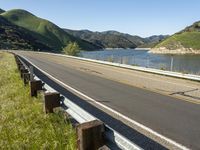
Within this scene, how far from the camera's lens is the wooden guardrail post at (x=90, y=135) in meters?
4.21

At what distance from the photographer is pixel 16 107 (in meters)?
9.33

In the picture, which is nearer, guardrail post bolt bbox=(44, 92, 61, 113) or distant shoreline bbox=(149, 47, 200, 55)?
guardrail post bolt bbox=(44, 92, 61, 113)

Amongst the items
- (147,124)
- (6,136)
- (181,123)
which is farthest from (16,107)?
(181,123)

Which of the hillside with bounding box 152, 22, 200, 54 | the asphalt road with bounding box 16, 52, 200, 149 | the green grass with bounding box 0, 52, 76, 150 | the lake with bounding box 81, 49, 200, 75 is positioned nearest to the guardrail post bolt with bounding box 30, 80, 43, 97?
the green grass with bounding box 0, 52, 76, 150

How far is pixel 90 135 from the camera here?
4246 millimetres

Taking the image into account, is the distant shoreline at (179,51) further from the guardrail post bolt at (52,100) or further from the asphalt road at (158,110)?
the guardrail post bolt at (52,100)

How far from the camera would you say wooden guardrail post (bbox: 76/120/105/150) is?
13.8 feet

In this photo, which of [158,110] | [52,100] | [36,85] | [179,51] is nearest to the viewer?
[52,100]

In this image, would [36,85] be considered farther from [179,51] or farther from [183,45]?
[183,45]

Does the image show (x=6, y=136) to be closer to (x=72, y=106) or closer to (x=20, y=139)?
(x=20, y=139)

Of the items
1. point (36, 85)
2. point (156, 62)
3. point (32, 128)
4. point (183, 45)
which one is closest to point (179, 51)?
point (183, 45)

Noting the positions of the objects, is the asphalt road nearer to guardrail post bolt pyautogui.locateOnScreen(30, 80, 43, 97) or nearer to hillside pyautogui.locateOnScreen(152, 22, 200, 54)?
guardrail post bolt pyautogui.locateOnScreen(30, 80, 43, 97)

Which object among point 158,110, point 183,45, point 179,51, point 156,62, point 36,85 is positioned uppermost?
point 36,85

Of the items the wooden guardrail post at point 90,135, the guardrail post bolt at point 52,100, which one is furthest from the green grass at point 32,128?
the wooden guardrail post at point 90,135
